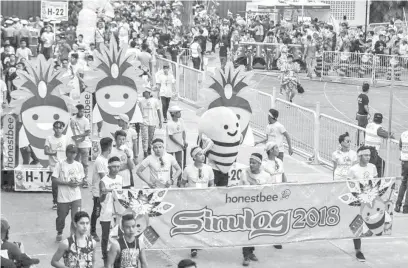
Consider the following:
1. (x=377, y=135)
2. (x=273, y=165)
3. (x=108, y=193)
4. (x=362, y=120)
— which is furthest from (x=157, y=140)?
(x=362, y=120)

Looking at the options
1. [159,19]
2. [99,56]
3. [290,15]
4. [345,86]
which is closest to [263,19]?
[290,15]

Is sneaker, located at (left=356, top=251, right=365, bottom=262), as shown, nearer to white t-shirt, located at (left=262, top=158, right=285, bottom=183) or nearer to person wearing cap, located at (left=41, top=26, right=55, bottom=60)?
white t-shirt, located at (left=262, top=158, right=285, bottom=183)

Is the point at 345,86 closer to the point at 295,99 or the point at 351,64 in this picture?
the point at 351,64

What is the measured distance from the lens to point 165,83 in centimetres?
2336

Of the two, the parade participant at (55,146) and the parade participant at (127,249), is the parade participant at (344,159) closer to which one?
the parade participant at (55,146)

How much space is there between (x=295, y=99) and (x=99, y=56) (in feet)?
40.6

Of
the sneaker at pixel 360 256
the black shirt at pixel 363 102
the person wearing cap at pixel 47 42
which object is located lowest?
the sneaker at pixel 360 256

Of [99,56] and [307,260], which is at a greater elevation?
[99,56]

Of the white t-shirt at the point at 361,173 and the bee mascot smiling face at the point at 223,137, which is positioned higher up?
the bee mascot smiling face at the point at 223,137

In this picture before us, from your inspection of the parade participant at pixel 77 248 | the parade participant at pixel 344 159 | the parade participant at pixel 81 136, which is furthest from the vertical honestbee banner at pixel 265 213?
the parade participant at pixel 81 136

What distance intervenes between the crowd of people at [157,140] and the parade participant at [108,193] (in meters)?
0.01

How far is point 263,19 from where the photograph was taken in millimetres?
42594

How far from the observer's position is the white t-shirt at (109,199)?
12984 mm

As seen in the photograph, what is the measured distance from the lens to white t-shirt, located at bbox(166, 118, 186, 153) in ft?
58.7
